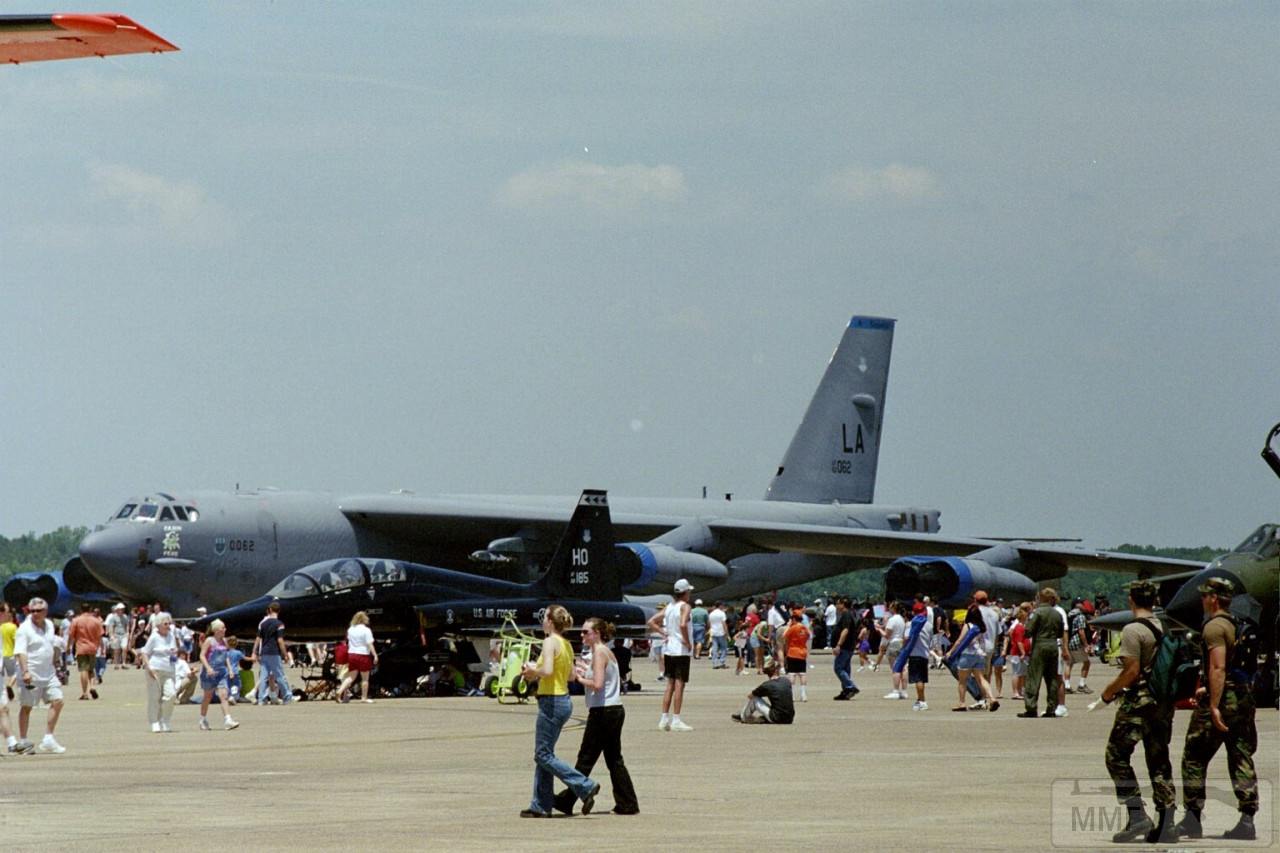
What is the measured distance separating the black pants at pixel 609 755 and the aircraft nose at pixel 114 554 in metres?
23.6

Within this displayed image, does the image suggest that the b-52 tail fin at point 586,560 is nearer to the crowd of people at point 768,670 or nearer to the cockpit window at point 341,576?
the crowd of people at point 768,670

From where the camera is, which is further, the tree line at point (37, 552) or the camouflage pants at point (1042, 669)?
the tree line at point (37, 552)

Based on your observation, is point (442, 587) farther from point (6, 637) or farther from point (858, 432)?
point (858, 432)

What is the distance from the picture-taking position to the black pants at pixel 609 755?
479 inches

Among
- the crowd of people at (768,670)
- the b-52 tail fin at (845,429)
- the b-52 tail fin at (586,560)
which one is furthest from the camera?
the b-52 tail fin at (845,429)

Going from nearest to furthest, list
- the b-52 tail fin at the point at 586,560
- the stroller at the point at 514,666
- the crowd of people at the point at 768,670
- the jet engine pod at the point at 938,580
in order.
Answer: the crowd of people at the point at 768,670, the stroller at the point at 514,666, the b-52 tail fin at the point at 586,560, the jet engine pod at the point at 938,580

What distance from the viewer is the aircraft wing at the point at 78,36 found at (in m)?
8.65

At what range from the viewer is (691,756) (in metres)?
16.8

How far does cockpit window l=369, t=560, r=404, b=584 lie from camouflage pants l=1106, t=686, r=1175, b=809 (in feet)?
58.5

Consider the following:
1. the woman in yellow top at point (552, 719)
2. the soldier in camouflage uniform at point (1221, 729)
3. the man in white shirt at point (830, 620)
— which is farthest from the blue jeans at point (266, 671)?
the man in white shirt at point (830, 620)

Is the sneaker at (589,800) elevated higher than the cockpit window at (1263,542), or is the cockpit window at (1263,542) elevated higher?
the cockpit window at (1263,542)

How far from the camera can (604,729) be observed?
12453 millimetres

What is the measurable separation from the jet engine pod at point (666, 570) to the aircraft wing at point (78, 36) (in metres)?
30.1

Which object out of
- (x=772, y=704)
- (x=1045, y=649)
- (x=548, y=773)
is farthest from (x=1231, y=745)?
(x=1045, y=649)
